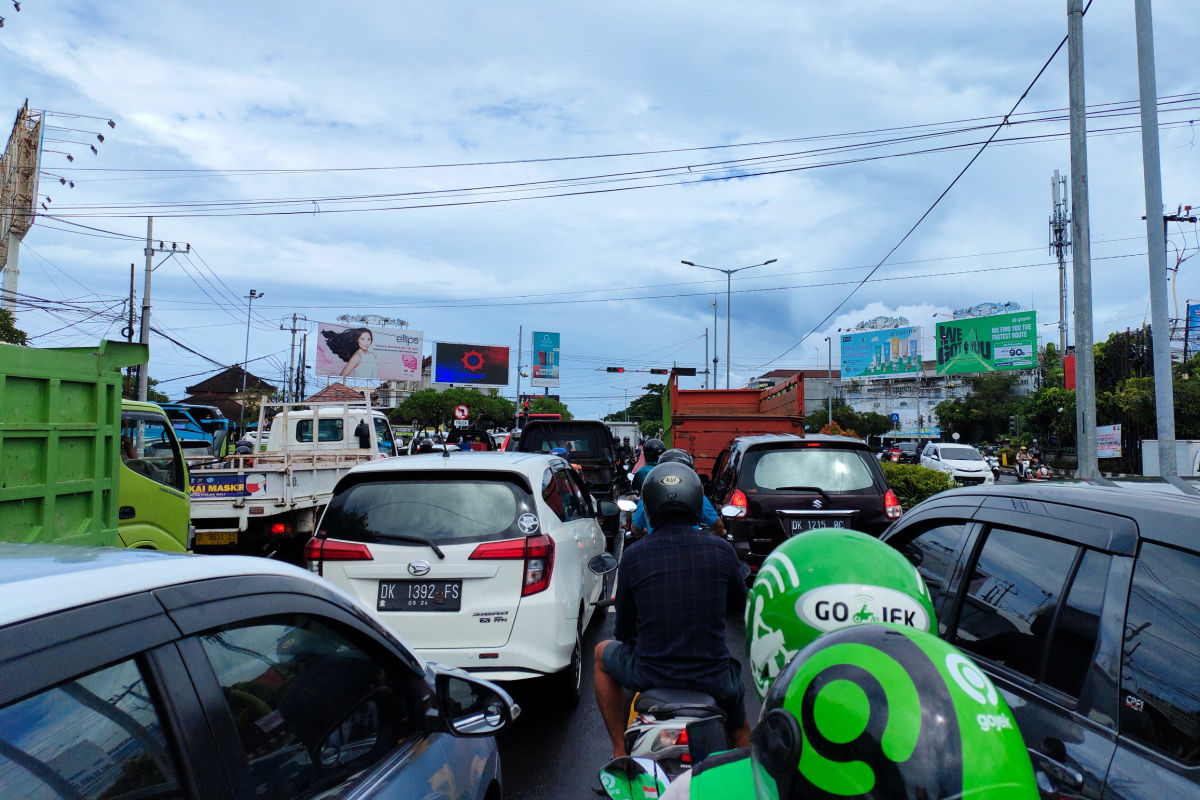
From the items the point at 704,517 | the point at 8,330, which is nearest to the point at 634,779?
the point at 704,517

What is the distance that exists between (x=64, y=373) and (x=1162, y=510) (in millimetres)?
5843

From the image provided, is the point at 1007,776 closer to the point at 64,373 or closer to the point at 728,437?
the point at 64,373

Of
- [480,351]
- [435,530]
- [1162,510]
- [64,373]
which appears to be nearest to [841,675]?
[1162,510]

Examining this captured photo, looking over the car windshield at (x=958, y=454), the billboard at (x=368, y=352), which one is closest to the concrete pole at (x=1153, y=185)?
the car windshield at (x=958, y=454)

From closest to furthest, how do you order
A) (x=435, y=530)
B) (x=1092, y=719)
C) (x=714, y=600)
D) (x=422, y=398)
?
(x=1092, y=719) → (x=714, y=600) → (x=435, y=530) → (x=422, y=398)

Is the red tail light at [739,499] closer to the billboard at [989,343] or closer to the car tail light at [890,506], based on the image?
the car tail light at [890,506]

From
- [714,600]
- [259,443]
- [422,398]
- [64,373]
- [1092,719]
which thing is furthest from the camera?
[422,398]

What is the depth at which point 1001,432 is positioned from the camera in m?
62.6

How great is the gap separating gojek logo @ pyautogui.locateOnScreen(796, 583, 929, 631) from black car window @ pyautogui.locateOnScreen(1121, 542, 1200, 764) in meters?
0.45

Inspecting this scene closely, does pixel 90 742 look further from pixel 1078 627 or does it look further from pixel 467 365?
pixel 467 365

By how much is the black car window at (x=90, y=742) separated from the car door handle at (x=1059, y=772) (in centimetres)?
185

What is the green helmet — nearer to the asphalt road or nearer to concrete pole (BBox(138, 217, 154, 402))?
the asphalt road

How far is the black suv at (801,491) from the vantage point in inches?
269

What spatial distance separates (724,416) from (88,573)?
1390 cm
